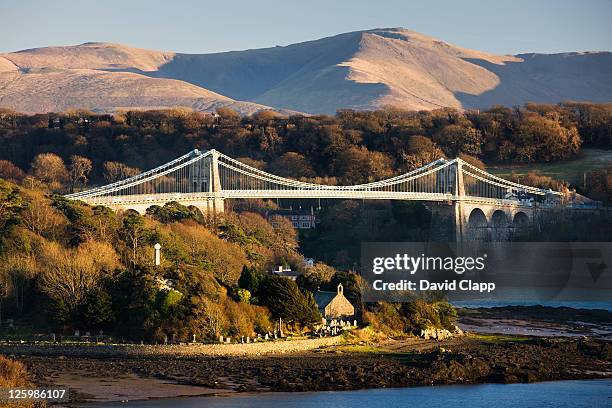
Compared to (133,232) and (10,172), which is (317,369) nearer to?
(133,232)

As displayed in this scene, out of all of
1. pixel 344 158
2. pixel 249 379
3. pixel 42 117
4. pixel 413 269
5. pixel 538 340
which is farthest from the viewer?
pixel 42 117

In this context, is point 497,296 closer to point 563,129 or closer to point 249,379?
point 249,379

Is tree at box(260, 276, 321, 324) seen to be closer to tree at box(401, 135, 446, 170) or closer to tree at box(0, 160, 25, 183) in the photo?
tree at box(0, 160, 25, 183)

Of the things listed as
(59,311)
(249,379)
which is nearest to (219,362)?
(249,379)

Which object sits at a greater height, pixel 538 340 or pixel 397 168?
pixel 397 168

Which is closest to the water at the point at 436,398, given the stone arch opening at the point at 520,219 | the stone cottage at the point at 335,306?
the stone cottage at the point at 335,306

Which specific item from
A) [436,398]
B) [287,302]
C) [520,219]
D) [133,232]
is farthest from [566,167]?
[436,398]

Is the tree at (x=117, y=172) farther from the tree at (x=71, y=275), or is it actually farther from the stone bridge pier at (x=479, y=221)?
the tree at (x=71, y=275)
